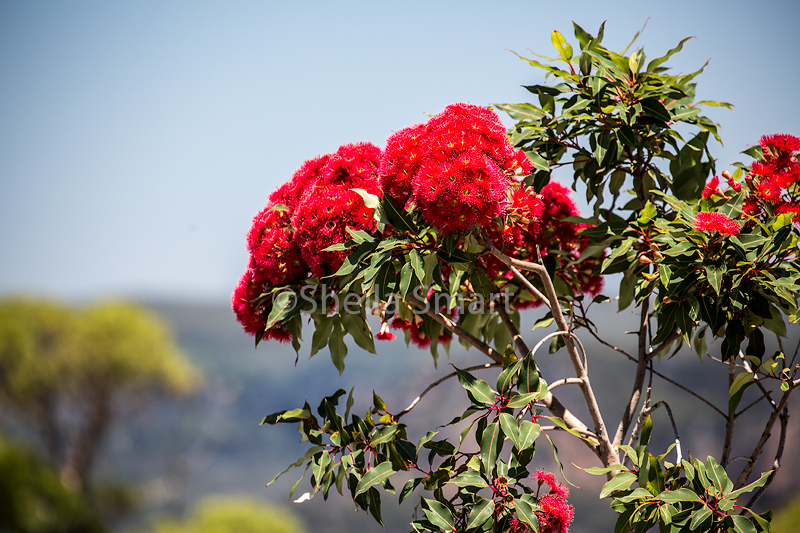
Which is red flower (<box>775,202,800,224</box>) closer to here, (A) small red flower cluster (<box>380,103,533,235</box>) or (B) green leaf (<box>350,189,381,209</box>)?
(A) small red flower cluster (<box>380,103,533,235</box>)

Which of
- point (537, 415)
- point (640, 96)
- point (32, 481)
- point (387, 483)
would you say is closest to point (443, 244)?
point (537, 415)

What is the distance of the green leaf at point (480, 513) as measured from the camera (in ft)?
2.94

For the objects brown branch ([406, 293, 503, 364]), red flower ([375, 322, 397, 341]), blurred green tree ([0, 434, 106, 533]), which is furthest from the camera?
blurred green tree ([0, 434, 106, 533])

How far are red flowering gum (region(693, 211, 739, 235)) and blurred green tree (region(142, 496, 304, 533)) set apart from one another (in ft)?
19.4

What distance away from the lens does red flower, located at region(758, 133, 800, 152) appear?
1.13 meters

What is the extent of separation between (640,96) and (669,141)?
15 cm

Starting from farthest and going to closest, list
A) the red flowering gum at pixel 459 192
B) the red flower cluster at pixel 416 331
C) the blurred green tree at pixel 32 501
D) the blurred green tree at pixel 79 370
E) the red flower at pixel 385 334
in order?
1. the blurred green tree at pixel 79 370
2. the blurred green tree at pixel 32 501
3. the red flower cluster at pixel 416 331
4. the red flower at pixel 385 334
5. the red flowering gum at pixel 459 192

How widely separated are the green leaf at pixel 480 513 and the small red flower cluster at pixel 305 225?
1.59 feet

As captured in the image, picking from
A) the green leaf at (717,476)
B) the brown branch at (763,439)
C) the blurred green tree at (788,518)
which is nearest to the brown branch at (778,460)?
the brown branch at (763,439)

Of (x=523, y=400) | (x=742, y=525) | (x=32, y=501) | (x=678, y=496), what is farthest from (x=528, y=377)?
(x=32, y=501)

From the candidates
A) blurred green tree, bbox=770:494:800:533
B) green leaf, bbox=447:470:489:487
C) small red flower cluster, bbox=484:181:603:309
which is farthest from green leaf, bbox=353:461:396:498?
blurred green tree, bbox=770:494:800:533

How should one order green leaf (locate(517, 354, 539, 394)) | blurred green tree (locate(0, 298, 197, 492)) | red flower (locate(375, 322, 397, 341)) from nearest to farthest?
green leaf (locate(517, 354, 539, 394)), red flower (locate(375, 322, 397, 341)), blurred green tree (locate(0, 298, 197, 492))

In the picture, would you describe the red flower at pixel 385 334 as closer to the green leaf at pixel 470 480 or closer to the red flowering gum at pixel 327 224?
the red flowering gum at pixel 327 224

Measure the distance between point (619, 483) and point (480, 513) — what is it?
0.26 m
